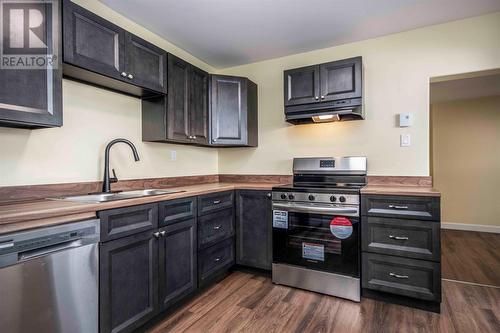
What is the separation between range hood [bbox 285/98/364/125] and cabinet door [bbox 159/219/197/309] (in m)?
1.46

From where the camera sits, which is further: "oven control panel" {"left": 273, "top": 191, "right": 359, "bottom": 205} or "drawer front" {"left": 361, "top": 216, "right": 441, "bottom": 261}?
"oven control panel" {"left": 273, "top": 191, "right": 359, "bottom": 205}

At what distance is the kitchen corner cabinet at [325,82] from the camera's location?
2426 mm

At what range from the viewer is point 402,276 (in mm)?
2057

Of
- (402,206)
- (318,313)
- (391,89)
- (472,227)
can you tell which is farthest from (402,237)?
(472,227)

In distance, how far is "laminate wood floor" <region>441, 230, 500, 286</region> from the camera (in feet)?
8.45

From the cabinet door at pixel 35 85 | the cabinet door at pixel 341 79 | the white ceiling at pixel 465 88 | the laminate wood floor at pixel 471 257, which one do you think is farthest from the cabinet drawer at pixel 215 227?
the white ceiling at pixel 465 88

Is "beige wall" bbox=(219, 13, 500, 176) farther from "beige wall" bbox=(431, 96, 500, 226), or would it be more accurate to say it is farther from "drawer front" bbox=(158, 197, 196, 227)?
"beige wall" bbox=(431, 96, 500, 226)

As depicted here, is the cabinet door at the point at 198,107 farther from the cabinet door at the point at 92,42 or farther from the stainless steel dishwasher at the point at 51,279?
the stainless steel dishwasher at the point at 51,279

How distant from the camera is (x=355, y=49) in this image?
277cm

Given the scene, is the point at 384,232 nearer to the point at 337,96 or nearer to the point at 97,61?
the point at 337,96

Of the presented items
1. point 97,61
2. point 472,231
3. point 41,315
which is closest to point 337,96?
point 97,61

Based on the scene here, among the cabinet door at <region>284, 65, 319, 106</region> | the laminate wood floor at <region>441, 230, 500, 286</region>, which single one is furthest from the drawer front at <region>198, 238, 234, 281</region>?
the laminate wood floor at <region>441, 230, 500, 286</region>

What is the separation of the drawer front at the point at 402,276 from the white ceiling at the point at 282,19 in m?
2.02

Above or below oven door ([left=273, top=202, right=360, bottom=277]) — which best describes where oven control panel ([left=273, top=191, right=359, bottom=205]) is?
above
